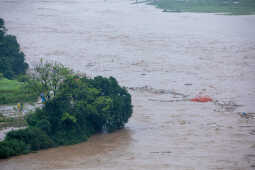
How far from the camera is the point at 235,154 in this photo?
1611 centimetres

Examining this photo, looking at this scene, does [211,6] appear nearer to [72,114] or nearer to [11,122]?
[11,122]

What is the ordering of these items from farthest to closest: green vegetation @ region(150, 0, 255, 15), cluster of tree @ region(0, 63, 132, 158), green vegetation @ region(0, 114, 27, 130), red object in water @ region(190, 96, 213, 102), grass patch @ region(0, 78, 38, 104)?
green vegetation @ region(150, 0, 255, 15) < red object in water @ region(190, 96, 213, 102) < grass patch @ region(0, 78, 38, 104) < green vegetation @ region(0, 114, 27, 130) < cluster of tree @ region(0, 63, 132, 158)

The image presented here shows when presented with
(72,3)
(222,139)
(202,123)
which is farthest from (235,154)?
(72,3)

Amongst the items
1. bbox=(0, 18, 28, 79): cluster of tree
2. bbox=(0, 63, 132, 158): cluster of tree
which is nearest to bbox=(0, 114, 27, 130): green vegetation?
bbox=(0, 63, 132, 158): cluster of tree

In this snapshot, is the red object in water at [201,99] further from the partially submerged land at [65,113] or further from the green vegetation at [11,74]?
the green vegetation at [11,74]

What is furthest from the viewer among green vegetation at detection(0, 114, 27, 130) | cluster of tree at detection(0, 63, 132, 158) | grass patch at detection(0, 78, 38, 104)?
grass patch at detection(0, 78, 38, 104)

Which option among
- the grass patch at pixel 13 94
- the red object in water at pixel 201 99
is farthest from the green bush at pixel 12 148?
the red object in water at pixel 201 99

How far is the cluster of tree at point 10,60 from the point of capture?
28.7m

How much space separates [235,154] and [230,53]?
20685mm

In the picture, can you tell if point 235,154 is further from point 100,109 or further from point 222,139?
point 100,109

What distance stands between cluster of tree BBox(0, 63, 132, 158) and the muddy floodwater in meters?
0.54

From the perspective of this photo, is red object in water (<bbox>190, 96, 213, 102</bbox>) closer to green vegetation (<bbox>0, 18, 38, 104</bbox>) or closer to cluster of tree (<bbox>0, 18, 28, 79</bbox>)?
green vegetation (<bbox>0, 18, 38, 104</bbox>)

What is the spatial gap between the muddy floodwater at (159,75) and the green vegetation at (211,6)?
340cm

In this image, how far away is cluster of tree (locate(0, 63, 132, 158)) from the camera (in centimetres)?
1620
